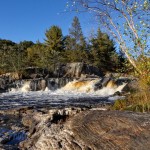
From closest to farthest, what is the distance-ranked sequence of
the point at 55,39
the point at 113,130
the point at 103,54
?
the point at 113,130 < the point at 103,54 < the point at 55,39

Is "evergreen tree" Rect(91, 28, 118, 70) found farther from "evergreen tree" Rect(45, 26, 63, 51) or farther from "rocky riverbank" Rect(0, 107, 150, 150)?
"rocky riverbank" Rect(0, 107, 150, 150)

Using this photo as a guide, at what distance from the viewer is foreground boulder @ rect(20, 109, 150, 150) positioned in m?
5.73

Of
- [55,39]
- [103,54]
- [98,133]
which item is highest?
[55,39]

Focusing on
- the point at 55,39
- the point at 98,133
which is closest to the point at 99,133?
the point at 98,133

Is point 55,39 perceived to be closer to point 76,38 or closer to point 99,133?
point 76,38

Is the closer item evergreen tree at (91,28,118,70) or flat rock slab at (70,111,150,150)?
flat rock slab at (70,111,150,150)

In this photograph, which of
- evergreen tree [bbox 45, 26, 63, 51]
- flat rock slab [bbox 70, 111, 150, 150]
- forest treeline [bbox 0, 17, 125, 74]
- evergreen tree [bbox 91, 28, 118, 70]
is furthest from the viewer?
evergreen tree [bbox 45, 26, 63, 51]

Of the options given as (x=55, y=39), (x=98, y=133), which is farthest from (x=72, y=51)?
(x=98, y=133)

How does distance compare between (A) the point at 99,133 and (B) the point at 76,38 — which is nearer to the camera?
(A) the point at 99,133

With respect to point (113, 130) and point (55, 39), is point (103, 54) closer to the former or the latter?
point (55, 39)

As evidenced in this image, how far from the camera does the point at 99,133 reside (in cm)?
627

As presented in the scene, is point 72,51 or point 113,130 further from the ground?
point 72,51

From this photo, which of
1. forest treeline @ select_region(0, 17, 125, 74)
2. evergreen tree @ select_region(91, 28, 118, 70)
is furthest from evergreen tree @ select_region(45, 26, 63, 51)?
evergreen tree @ select_region(91, 28, 118, 70)

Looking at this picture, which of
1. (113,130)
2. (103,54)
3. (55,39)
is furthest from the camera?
(55,39)
